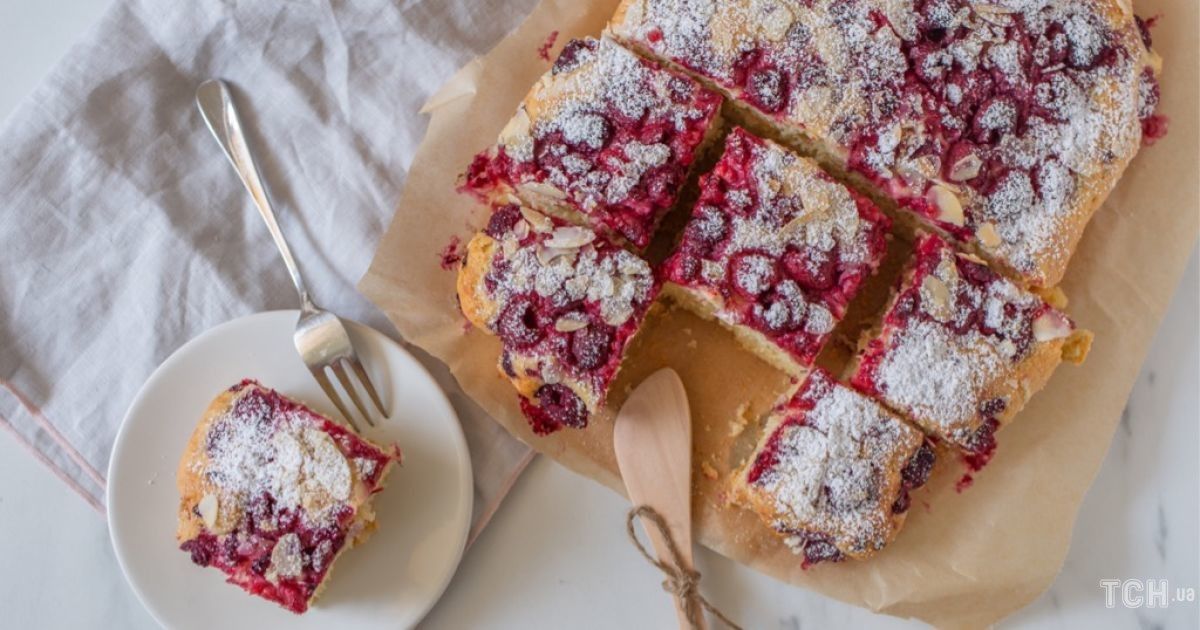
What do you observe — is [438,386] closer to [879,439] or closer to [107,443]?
[107,443]

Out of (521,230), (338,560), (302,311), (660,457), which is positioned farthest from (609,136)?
(338,560)

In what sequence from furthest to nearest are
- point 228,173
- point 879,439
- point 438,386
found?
point 228,173
point 438,386
point 879,439

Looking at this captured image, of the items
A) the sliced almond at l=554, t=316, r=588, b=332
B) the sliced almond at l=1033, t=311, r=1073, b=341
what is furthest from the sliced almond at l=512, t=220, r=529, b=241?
the sliced almond at l=1033, t=311, r=1073, b=341

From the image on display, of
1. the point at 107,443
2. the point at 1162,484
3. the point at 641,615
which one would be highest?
the point at 107,443

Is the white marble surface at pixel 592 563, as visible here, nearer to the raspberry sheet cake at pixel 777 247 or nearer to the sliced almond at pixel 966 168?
the raspberry sheet cake at pixel 777 247

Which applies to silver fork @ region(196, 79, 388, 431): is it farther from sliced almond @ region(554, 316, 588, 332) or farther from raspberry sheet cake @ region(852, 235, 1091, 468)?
raspberry sheet cake @ region(852, 235, 1091, 468)

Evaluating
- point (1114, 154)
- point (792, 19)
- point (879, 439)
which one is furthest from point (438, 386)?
point (1114, 154)

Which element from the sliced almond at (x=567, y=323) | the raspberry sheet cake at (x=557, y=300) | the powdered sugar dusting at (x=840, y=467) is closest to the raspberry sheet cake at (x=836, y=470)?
the powdered sugar dusting at (x=840, y=467)
